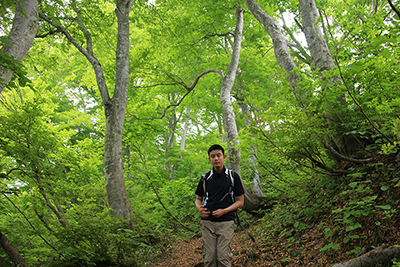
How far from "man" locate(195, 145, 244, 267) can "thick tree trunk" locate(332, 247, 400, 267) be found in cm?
128

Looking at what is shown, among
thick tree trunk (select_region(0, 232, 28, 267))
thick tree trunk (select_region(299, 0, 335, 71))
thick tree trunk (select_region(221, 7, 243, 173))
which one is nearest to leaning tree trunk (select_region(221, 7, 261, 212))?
thick tree trunk (select_region(221, 7, 243, 173))

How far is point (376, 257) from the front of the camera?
2.06 meters

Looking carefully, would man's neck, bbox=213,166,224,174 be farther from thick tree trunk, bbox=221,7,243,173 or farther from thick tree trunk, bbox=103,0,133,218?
thick tree trunk, bbox=103,0,133,218

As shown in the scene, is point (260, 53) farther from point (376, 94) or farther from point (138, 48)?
point (376, 94)

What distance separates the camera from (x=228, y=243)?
2736 mm

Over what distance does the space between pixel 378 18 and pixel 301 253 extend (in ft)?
9.96

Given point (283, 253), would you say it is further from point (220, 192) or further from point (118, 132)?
point (118, 132)

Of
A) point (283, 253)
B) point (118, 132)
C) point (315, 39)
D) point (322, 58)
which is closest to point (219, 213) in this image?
point (283, 253)

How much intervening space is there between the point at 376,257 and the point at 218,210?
5.30 feet

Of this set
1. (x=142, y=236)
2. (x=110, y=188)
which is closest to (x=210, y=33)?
(x=110, y=188)

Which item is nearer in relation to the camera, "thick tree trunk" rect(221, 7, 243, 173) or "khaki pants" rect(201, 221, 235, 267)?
"khaki pants" rect(201, 221, 235, 267)

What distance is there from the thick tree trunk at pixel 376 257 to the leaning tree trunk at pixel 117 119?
4406mm

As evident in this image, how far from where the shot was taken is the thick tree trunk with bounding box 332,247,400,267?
1.99 metres

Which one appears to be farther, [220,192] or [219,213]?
[220,192]
